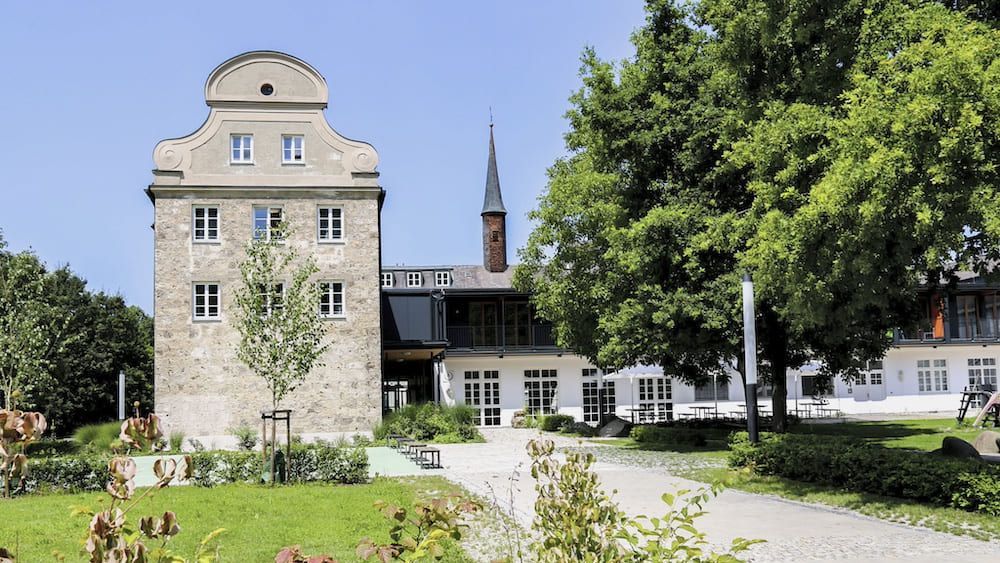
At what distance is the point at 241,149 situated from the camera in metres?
30.5

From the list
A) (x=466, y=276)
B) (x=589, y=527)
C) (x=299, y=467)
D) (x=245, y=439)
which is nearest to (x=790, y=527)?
(x=589, y=527)

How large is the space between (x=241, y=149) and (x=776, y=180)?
70.2 feet

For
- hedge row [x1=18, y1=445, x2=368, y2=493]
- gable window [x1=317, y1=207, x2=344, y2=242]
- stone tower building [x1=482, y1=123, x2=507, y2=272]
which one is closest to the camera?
hedge row [x1=18, y1=445, x2=368, y2=493]

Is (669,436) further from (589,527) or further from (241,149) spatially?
(589,527)

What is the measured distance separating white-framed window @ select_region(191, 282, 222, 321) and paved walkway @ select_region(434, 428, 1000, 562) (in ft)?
51.3

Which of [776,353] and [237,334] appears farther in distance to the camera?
[237,334]

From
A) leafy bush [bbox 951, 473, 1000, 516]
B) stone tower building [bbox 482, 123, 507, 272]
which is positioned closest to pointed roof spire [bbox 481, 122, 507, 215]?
stone tower building [bbox 482, 123, 507, 272]

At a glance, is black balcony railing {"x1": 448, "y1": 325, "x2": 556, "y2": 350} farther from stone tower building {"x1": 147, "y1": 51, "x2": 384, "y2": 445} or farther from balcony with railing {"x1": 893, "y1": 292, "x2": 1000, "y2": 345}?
balcony with railing {"x1": 893, "y1": 292, "x2": 1000, "y2": 345}

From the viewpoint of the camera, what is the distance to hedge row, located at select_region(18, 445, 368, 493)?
15.9 metres

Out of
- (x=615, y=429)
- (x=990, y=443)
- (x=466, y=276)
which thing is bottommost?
(x=615, y=429)

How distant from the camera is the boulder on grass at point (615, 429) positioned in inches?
1172

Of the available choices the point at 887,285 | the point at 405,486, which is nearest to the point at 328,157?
the point at 405,486

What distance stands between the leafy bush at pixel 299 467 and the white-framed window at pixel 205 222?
569 inches

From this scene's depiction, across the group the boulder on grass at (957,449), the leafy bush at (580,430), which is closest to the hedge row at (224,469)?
the boulder on grass at (957,449)
